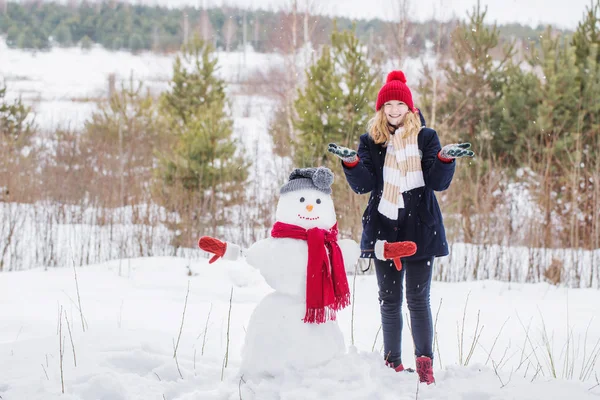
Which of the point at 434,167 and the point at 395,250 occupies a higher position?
the point at 434,167

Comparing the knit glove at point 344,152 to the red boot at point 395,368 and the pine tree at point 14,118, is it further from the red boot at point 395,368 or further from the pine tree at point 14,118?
the pine tree at point 14,118

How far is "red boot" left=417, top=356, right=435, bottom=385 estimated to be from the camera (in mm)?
2354

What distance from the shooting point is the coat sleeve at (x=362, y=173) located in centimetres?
246

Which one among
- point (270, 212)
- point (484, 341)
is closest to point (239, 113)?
point (270, 212)

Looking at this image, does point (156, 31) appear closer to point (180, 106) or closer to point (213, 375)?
point (180, 106)

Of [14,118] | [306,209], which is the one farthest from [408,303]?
[14,118]

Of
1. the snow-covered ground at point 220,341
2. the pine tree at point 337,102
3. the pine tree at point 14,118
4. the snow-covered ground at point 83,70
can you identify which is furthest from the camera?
the snow-covered ground at point 83,70

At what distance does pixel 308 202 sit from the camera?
2.34m

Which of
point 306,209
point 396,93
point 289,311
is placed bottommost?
point 289,311

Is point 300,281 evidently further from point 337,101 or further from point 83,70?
point 83,70

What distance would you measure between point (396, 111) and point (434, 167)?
364 mm

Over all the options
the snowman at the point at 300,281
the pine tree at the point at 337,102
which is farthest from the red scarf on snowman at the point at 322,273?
the pine tree at the point at 337,102

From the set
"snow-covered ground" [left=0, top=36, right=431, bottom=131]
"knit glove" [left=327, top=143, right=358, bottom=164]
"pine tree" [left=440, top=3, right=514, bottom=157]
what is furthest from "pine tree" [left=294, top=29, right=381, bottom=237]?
"snow-covered ground" [left=0, top=36, right=431, bottom=131]

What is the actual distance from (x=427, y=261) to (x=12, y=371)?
1978mm
